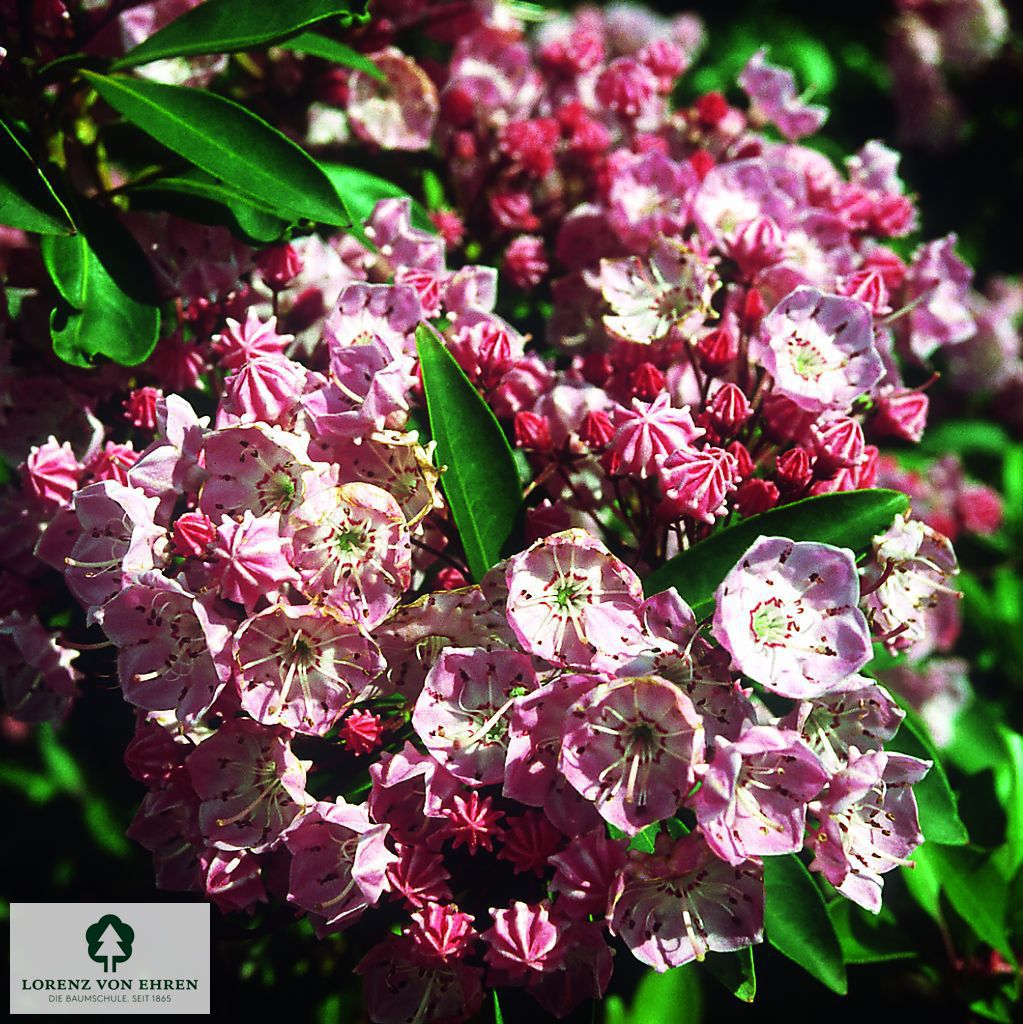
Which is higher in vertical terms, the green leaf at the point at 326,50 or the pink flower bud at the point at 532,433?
the green leaf at the point at 326,50

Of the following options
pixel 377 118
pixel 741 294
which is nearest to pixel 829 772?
pixel 741 294

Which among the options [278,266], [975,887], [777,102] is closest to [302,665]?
[278,266]

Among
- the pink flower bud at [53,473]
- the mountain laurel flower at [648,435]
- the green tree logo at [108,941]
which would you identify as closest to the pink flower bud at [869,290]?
the mountain laurel flower at [648,435]

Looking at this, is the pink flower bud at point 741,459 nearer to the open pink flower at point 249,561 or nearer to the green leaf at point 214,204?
the open pink flower at point 249,561

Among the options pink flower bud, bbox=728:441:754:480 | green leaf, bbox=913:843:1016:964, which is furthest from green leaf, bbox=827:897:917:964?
pink flower bud, bbox=728:441:754:480

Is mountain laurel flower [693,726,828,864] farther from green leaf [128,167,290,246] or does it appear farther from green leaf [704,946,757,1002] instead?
green leaf [128,167,290,246]

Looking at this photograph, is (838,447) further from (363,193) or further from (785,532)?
Answer: (363,193)
